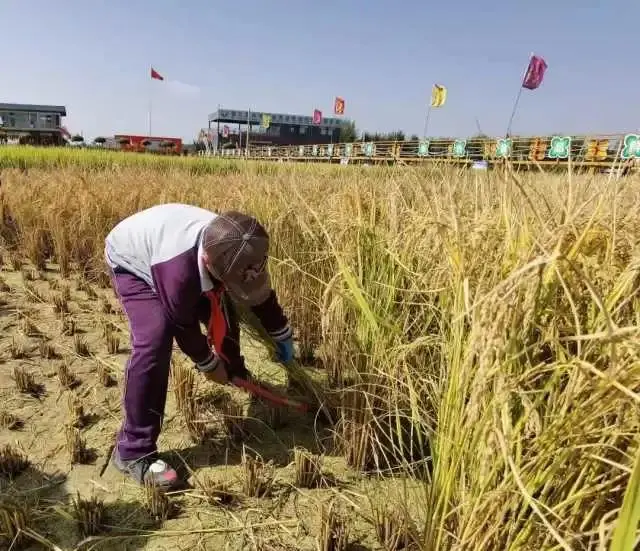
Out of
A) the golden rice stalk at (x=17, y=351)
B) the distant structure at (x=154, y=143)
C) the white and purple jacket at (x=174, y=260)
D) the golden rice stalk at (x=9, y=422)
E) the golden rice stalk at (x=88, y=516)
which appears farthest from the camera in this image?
the distant structure at (x=154, y=143)

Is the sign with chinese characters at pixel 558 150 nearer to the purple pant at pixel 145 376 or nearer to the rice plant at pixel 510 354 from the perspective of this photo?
the rice plant at pixel 510 354

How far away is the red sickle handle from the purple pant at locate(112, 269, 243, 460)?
336 millimetres

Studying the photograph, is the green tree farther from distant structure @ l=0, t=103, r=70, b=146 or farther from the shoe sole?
the shoe sole

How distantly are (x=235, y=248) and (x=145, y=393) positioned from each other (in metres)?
0.71

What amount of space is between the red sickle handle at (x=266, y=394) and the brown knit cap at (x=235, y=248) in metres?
0.56

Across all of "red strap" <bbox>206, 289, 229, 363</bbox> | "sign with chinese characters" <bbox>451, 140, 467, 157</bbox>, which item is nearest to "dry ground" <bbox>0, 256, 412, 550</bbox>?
"red strap" <bbox>206, 289, 229, 363</bbox>

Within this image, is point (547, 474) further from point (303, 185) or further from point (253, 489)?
point (303, 185)

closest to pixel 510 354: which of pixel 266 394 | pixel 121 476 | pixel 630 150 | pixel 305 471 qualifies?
pixel 305 471

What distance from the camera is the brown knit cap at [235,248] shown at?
154 centimetres

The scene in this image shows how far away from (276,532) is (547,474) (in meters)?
0.98

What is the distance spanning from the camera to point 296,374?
2.24 m

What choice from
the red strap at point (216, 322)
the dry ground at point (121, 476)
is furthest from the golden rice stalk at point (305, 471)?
the red strap at point (216, 322)

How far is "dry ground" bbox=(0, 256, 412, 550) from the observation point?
4.98ft

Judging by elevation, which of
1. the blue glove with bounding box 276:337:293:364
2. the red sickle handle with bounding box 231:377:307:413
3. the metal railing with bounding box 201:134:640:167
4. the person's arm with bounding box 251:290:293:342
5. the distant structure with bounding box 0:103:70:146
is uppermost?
the distant structure with bounding box 0:103:70:146
